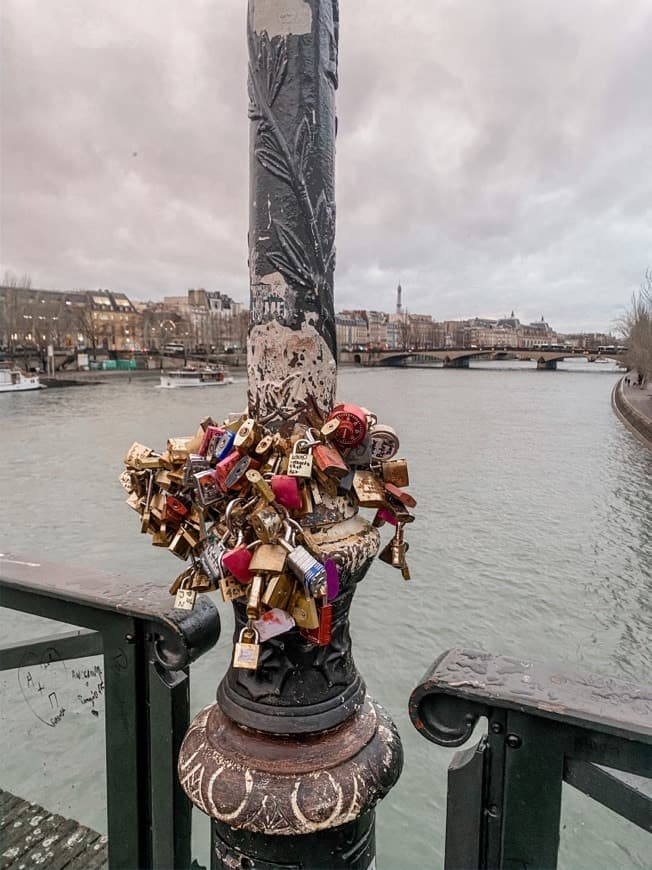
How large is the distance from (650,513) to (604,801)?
29.3 ft

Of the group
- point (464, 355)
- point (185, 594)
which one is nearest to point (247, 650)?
point (185, 594)

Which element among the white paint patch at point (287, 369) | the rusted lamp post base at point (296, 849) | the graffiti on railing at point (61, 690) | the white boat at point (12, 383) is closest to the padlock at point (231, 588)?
the white paint patch at point (287, 369)

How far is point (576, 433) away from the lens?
17.2 meters

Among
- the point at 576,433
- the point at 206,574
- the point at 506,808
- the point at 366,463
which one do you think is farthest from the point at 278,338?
the point at 576,433

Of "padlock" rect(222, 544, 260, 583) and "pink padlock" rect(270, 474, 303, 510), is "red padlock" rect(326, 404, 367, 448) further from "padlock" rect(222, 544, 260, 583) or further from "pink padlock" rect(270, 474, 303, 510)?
"padlock" rect(222, 544, 260, 583)

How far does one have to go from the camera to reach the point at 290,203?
116 centimetres

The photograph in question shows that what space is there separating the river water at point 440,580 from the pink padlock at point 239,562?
24.7 inches

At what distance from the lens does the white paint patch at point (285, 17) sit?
1156mm

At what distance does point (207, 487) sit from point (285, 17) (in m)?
0.93

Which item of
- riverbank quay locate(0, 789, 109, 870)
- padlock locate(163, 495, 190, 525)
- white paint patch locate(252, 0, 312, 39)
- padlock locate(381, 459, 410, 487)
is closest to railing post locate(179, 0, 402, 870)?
white paint patch locate(252, 0, 312, 39)

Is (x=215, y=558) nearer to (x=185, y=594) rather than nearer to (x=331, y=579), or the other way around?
(x=185, y=594)

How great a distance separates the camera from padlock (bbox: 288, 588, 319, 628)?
3.54 ft

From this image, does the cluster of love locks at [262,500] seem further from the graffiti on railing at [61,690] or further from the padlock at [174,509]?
the graffiti on railing at [61,690]

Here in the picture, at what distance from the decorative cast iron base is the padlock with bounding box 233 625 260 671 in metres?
0.21
